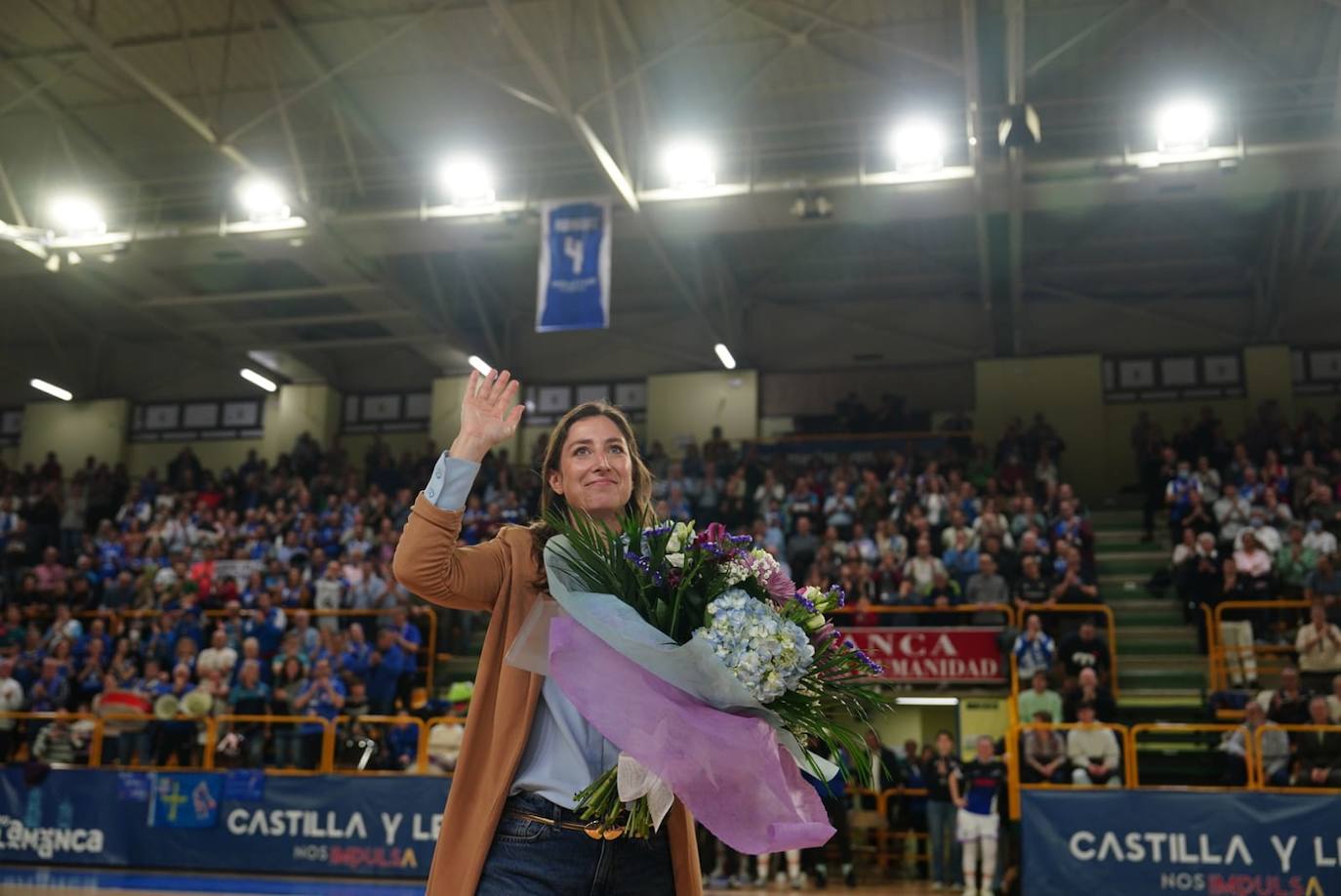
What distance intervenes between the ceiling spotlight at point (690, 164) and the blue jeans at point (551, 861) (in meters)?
14.9

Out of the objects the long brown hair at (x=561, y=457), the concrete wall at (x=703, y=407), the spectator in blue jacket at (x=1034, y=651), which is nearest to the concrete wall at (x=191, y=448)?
the concrete wall at (x=703, y=407)

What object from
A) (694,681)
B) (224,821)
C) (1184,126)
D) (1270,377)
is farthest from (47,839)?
(1270,377)

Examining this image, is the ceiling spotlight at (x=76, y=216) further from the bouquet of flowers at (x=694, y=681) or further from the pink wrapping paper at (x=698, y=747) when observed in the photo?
the pink wrapping paper at (x=698, y=747)

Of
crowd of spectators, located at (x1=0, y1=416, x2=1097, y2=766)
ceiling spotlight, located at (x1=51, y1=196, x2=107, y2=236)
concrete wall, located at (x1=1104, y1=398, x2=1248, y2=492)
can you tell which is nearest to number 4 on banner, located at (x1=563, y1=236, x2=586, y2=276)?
crowd of spectators, located at (x1=0, y1=416, x2=1097, y2=766)

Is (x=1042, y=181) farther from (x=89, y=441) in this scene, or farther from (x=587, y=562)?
(x=89, y=441)

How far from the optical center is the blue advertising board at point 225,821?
13172mm

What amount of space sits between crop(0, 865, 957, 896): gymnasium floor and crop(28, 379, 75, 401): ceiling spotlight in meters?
16.5

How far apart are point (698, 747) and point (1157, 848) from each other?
1070 cm

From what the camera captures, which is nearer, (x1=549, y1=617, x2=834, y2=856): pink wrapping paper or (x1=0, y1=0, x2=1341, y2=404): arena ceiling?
(x1=549, y1=617, x2=834, y2=856): pink wrapping paper

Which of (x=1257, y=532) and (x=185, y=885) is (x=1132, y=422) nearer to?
(x=1257, y=532)

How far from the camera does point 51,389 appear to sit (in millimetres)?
28516

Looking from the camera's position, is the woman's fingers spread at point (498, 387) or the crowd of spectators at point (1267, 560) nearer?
the woman's fingers spread at point (498, 387)

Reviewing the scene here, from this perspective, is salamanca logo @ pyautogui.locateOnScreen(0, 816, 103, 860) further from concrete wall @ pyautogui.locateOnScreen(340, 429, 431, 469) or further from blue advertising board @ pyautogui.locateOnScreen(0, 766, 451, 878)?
concrete wall @ pyautogui.locateOnScreen(340, 429, 431, 469)

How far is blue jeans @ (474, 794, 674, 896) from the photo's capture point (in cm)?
249
